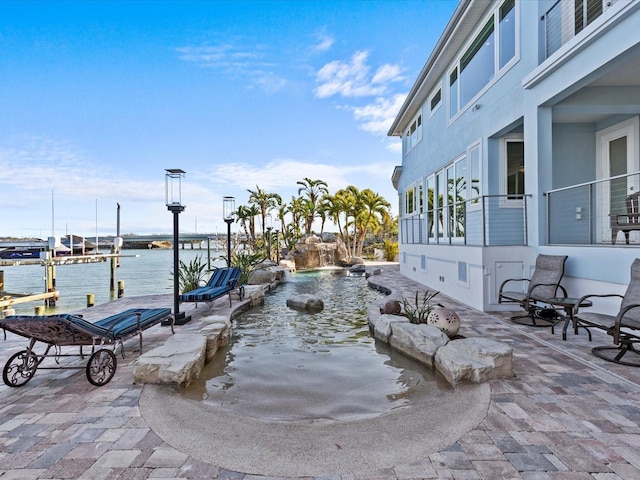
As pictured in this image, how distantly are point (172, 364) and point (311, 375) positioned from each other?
1653mm

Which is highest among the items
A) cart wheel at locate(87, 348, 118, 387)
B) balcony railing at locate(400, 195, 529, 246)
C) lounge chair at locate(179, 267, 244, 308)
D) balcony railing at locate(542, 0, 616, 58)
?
balcony railing at locate(542, 0, 616, 58)

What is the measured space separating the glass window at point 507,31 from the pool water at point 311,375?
7.01 metres

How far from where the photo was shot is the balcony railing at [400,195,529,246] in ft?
26.8

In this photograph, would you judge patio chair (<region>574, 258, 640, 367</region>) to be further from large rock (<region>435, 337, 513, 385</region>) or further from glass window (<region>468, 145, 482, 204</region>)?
glass window (<region>468, 145, 482, 204</region>)

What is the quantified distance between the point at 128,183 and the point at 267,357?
32.9 meters

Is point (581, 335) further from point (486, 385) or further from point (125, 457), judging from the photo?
point (125, 457)

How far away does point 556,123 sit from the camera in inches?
336

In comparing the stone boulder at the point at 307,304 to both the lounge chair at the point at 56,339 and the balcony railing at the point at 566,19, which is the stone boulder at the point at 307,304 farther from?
the balcony railing at the point at 566,19

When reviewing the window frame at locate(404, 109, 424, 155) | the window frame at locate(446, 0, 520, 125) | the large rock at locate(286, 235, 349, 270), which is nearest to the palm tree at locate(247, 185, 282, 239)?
the large rock at locate(286, 235, 349, 270)

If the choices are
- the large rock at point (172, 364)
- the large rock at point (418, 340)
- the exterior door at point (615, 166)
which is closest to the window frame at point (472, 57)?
the exterior door at point (615, 166)

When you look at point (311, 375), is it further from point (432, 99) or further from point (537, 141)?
point (432, 99)

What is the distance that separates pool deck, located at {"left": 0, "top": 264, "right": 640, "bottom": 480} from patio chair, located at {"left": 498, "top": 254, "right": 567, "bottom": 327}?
6.64ft

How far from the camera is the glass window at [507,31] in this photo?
8039 millimetres

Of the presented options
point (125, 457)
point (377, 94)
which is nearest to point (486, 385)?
point (125, 457)
